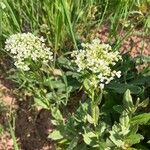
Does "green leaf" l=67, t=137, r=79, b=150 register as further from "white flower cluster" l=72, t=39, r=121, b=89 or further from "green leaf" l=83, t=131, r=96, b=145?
"white flower cluster" l=72, t=39, r=121, b=89

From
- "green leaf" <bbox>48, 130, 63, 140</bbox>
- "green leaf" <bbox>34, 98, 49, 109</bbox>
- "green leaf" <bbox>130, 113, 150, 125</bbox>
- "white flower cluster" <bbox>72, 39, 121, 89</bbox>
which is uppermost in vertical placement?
"white flower cluster" <bbox>72, 39, 121, 89</bbox>

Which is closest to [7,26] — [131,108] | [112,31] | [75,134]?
[112,31]

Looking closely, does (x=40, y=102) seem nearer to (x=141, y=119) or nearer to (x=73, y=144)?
(x=73, y=144)

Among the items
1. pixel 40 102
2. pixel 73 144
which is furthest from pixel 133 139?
pixel 40 102

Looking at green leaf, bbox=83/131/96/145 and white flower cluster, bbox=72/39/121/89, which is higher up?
white flower cluster, bbox=72/39/121/89

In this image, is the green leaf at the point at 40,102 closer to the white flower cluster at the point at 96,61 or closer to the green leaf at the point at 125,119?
the green leaf at the point at 125,119

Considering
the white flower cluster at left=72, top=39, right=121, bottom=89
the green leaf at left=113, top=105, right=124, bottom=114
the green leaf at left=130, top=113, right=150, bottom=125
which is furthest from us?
the green leaf at left=113, top=105, right=124, bottom=114

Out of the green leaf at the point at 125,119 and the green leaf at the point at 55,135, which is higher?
the green leaf at the point at 125,119

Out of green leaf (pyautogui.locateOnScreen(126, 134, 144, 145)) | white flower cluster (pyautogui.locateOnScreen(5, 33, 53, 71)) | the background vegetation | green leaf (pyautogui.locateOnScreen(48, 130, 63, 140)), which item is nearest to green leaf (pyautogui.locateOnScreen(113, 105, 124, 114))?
the background vegetation

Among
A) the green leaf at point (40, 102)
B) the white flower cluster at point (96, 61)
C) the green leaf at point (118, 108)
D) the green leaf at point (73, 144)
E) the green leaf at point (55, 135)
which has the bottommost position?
the green leaf at point (73, 144)

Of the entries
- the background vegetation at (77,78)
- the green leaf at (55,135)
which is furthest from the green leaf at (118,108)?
the green leaf at (55,135)

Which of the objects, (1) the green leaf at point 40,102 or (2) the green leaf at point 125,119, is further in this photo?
(1) the green leaf at point 40,102

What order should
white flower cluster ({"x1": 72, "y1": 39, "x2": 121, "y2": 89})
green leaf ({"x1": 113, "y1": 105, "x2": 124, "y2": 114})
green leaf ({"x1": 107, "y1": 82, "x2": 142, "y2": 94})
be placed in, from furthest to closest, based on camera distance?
1. green leaf ({"x1": 107, "y1": 82, "x2": 142, "y2": 94})
2. green leaf ({"x1": 113, "y1": 105, "x2": 124, "y2": 114})
3. white flower cluster ({"x1": 72, "y1": 39, "x2": 121, "y2": 89})
